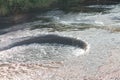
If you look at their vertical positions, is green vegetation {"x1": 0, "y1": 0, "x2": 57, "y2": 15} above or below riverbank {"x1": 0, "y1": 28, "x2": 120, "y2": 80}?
below

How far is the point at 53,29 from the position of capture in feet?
51.8

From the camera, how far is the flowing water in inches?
476

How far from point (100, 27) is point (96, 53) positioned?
4.04m

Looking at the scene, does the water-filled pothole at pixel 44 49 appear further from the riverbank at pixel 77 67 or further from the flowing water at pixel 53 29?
the riverbank at pixel 77 67

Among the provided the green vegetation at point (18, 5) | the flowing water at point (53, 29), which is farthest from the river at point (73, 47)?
the green vegetation at point (18, 5)

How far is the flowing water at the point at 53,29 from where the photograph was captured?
39.7ft

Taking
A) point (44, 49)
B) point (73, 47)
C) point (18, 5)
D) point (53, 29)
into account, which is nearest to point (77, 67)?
point (73, 47)

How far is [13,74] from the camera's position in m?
10.2

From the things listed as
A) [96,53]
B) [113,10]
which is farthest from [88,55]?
[113,10]

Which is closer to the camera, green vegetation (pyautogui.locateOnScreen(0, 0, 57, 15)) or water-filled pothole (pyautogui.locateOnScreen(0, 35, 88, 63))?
water-filled pothole (pyautogui.locateOnScreen(0, 35, 88, 63))

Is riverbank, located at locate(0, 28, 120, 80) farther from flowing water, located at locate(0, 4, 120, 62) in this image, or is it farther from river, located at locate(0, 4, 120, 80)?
flowing water, located at locate(0, 4, 120, 62)

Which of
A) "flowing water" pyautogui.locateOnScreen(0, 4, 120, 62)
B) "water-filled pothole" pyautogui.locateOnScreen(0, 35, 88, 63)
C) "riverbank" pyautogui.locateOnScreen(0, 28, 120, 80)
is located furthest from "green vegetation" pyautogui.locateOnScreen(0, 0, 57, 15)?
"riverbank" pyautogui.locateOnScreen(0, 28, 120, 80)

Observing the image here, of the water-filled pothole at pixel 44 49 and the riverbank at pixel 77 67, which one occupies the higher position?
the riverbank at pixel 77 67

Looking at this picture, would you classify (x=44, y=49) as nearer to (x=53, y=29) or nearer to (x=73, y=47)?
(x=73, y=47)
